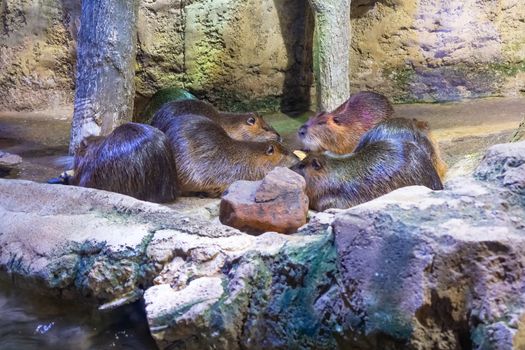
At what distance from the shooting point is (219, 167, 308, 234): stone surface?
2.62 meters

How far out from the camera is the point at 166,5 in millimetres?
5367

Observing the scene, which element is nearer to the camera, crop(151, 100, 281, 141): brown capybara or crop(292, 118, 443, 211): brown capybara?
crop(292, 118, 443, 211): brown capybara

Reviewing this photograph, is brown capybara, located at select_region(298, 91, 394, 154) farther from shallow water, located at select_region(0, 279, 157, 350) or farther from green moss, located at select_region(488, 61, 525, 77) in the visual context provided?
green moss, located at select_region(488, 61, 525, 77)

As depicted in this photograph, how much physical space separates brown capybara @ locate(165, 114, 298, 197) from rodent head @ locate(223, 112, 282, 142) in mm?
461

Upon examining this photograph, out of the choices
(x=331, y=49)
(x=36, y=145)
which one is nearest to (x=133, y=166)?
(x=36, y=145)

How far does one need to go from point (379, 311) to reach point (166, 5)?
4033 millimetres

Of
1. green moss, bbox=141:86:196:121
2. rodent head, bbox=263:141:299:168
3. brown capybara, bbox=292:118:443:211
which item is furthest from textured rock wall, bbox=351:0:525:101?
brown capybara, bbox=292:118:443:211

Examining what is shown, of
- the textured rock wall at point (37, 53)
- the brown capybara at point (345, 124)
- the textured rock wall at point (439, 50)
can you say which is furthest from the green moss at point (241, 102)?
the brown capybara at point (345, 124)

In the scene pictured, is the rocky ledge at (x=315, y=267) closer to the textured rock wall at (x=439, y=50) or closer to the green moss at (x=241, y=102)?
the green moss at (x=241, y=102)

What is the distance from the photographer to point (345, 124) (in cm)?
404

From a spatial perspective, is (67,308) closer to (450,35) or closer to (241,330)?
(241,330)

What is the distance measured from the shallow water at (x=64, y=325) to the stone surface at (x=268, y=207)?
19.2 inches

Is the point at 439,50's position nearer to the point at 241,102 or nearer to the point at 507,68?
the point at 507,68

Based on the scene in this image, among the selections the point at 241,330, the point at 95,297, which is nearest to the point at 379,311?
the point at 241,330
